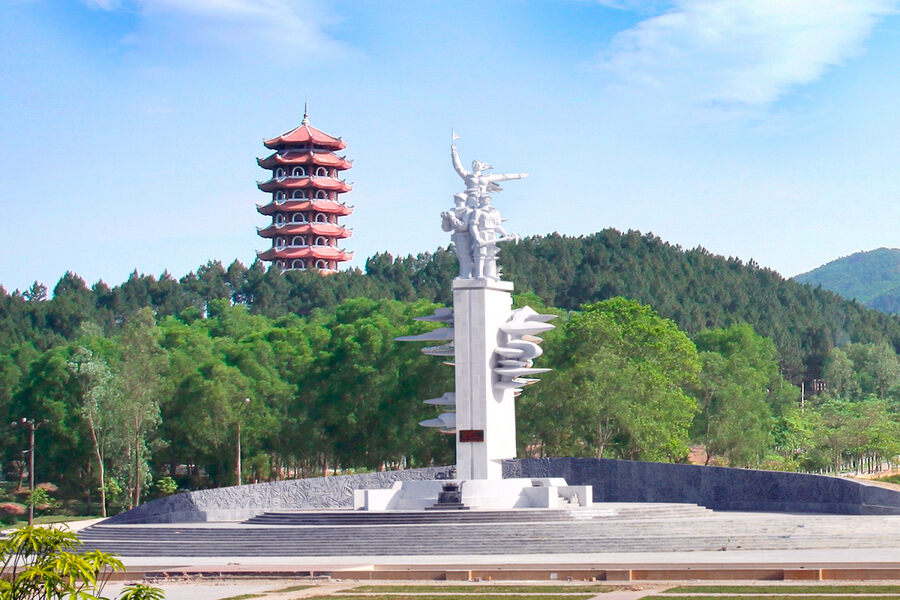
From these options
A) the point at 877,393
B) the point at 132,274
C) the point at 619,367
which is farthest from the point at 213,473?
the point at 877,393

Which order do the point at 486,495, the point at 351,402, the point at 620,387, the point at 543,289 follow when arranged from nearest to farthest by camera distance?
the point at 486,495 → the point at 620,387 → the point at 351,402 → the point at 543,289

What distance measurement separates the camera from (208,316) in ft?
247

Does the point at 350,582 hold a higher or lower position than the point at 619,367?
lower

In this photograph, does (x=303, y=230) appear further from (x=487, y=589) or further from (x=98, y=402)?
(x=487, y=589)

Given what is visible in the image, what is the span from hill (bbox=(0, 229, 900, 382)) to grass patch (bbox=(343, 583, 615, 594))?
5088 centimetres

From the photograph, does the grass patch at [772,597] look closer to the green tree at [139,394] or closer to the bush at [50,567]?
the bush at [50,567]

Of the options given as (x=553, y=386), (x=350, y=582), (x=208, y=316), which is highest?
(x=208, y=316)

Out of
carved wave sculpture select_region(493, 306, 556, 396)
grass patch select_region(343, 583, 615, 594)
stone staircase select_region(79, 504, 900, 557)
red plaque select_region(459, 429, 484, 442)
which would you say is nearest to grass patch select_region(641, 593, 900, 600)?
grass patch select_region(343, 583, 615, 594)

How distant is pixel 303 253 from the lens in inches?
3339

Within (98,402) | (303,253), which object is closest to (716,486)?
(98,402)

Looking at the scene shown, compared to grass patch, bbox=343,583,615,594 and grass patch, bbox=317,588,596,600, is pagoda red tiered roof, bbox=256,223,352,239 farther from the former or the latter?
grass patch, bbox=317,588,596,600

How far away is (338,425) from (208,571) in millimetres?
27406

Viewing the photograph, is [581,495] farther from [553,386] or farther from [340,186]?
[340,186]

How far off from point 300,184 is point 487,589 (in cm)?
6690
